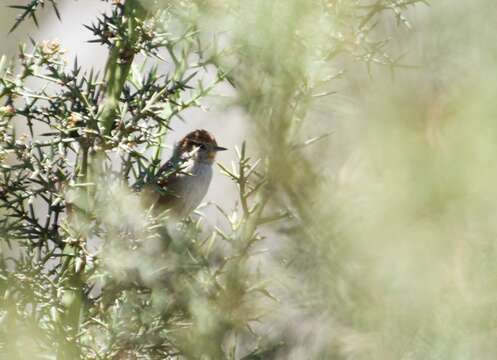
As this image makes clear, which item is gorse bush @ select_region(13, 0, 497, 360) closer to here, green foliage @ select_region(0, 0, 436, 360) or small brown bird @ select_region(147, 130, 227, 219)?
green foliage @ select_region(0, 0, 436, 360)

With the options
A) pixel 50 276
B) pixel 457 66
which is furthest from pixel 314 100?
pixel 50 276

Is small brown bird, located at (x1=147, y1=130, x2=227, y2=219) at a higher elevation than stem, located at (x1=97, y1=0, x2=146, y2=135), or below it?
higher

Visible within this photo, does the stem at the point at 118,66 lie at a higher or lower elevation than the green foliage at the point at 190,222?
higher

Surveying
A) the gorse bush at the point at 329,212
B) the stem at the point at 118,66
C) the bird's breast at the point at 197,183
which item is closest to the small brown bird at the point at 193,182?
the bird's breast at the point at 197,183

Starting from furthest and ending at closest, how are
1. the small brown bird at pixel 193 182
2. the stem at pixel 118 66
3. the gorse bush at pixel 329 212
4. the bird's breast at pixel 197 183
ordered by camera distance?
the bird's breast at pixel 197 183, the small brown bird at pixel 193 182, the stem at pixel 118 66, the gorse bush at pixel 329 212

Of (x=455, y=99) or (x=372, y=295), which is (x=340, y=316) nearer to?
(x=372, y=295)

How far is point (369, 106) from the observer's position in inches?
35.5

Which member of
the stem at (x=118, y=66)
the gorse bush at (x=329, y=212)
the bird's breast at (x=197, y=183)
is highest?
the bird's breast at (x=197, y=183)

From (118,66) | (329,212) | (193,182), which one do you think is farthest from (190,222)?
(193,182)

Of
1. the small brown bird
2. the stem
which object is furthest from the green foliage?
the small brown bird

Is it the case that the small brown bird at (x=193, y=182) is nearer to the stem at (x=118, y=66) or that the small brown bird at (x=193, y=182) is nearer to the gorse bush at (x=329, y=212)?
the stem at (x=118, y=66)

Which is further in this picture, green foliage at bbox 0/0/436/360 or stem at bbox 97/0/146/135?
stem at bbox 97/0/146/135

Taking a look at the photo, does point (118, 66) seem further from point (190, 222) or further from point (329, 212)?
point (329, 212)

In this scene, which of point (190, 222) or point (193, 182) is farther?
point (193, 182)
